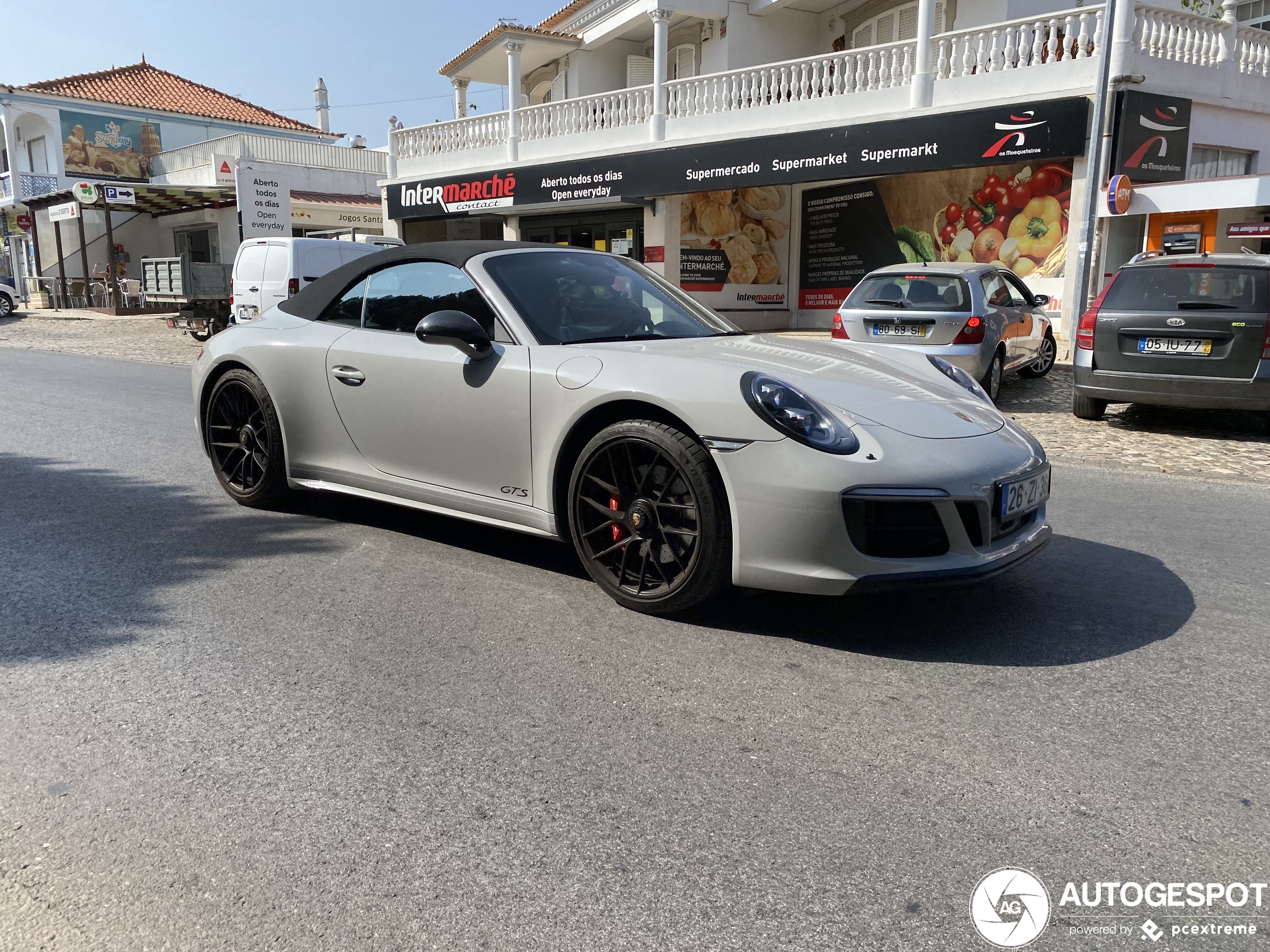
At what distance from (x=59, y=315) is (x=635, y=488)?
110ft

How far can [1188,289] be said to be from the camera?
330 inches

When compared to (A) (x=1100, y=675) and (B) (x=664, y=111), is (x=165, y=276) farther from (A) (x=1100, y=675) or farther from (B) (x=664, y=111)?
(A) (x=1100, y=675)

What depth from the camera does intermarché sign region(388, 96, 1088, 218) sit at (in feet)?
49.3

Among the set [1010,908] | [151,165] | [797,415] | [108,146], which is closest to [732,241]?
[797,415]

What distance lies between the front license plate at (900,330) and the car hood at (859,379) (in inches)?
230

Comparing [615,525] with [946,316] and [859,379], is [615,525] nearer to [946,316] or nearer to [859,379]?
[859,379]

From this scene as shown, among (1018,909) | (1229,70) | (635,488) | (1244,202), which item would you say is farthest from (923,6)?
(1018,909)

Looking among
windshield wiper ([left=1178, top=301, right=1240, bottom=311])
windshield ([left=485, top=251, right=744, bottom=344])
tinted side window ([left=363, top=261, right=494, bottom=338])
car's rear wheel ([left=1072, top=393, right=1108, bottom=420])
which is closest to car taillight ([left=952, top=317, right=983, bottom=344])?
car's rear wheel ([left=1072, top=393, right=1108, bottom=420])

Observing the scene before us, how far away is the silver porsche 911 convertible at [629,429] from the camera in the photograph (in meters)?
3.37

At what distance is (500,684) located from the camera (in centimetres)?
319

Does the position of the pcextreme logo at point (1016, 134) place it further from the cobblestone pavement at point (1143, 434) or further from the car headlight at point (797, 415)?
the car headlight at point (797, 415)

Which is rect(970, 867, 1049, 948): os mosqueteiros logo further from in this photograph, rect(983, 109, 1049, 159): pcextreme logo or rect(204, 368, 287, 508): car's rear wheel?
rect(983, 109, 1049, 159): pcextreme logo

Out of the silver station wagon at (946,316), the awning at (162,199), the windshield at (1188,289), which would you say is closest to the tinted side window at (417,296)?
the silver station wagon at (946,316)

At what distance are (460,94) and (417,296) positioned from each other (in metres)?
26.5
